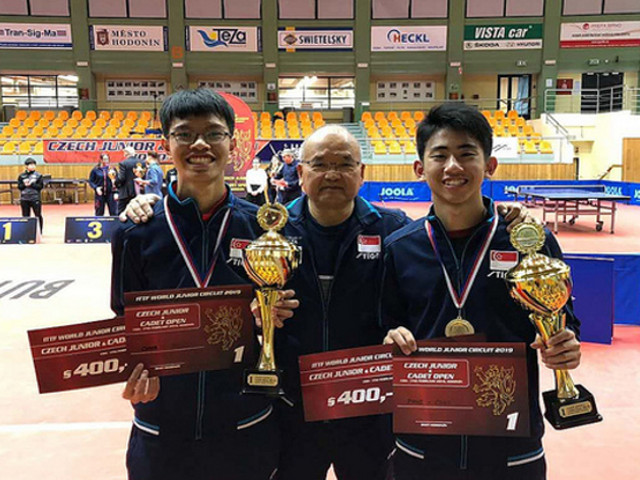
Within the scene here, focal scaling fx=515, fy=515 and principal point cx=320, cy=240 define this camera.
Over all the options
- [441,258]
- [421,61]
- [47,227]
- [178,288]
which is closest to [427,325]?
[441,258]

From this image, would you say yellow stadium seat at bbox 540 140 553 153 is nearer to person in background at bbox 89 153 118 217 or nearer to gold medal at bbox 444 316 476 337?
person in background at bbox 89 153 118 217

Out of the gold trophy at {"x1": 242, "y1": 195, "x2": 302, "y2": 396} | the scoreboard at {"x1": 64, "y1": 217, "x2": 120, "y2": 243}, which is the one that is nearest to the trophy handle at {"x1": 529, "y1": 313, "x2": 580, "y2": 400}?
the gold trophy at {"x1": 242, "y1": 195, "x2": 302, "y2": 396}

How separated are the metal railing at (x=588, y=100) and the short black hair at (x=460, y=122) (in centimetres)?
2267

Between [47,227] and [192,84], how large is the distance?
42.5ft

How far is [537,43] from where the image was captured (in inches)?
880

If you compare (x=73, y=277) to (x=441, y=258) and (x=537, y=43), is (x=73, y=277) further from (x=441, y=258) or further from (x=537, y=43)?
(x=537, y=43)

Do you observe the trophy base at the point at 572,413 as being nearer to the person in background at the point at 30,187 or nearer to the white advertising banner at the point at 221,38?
the person in background at the point at 30,187

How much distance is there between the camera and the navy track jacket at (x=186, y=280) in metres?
1.75

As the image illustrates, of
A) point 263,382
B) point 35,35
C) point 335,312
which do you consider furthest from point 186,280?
point 35,35

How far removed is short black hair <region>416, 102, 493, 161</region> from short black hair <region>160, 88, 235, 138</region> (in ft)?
2.44

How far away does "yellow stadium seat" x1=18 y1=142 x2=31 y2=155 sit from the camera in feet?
61.5

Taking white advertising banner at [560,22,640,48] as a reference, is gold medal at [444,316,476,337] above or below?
below

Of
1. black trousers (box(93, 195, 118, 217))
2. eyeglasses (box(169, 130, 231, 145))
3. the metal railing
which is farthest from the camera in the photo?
the metal railing

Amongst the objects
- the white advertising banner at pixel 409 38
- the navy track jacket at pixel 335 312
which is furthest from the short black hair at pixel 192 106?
the white advertising banner at pixel 409 38
